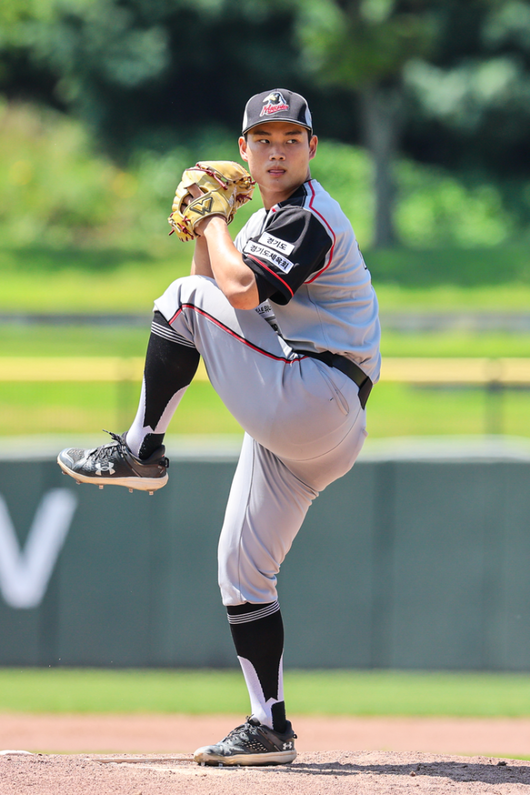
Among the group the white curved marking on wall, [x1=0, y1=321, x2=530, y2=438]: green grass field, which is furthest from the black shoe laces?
[x1=0, y1=321, x2=530, y2=438]: green grass field

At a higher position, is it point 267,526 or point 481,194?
point 481,194

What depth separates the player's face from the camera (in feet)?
10.00

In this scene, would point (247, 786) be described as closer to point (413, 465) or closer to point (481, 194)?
point (413, 465)

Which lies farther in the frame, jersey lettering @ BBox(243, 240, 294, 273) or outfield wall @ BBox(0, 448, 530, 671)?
outfield wall @ BBox(0, 448, 530, 671)

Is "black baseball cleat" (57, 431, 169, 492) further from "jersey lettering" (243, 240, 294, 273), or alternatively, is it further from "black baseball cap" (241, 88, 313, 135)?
"black baseball cap" (241, 88, 313, 135)

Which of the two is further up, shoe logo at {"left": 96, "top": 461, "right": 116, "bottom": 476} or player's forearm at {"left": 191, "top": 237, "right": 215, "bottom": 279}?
player's forearm at {"left": 191, "top": 237, "right": 215, "bottom": 279}

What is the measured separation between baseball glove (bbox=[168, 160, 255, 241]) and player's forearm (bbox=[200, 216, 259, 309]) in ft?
0.35

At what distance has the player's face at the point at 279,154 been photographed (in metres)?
3.05

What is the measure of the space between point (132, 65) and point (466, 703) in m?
22.2

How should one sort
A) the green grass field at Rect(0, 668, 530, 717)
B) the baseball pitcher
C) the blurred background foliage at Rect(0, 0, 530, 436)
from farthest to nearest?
the blurred background foliage at Rect(0, 0, 530, 436) < the green grass field at Rect(0, 668, 530, 717) < the baseball pitcher

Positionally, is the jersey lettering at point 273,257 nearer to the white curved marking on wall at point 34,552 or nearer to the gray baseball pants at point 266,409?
the gray baseball pants at point 266,409

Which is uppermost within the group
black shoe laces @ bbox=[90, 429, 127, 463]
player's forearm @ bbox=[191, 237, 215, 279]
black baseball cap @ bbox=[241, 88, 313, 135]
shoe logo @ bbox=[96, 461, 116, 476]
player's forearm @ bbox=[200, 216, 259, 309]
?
black baseball cap @ bbox=[241, 88, 313, 135]

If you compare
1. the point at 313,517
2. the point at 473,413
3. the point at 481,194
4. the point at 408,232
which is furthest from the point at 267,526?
the point at 481,194

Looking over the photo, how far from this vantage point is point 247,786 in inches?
116
